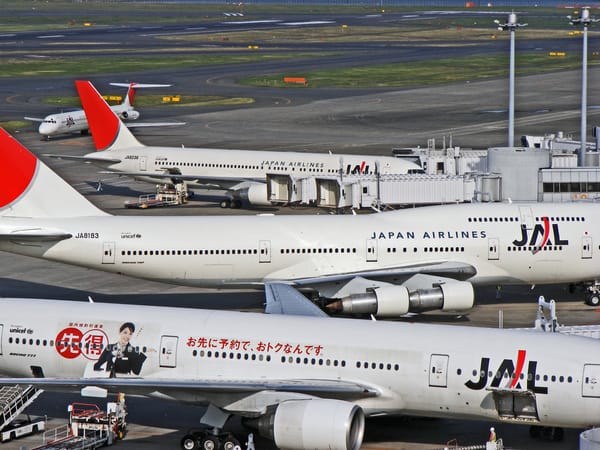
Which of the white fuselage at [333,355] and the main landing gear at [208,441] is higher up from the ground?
the white fuselage at [333,355]

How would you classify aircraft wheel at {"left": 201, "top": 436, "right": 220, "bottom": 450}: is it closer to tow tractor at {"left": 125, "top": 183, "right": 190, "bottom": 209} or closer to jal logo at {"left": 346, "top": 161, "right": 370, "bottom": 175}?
jal logo at {"left": 346, "top": 161, "right": 370, "bottom": 175}

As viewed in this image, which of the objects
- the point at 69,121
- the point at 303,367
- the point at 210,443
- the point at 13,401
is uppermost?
the point at 69,121

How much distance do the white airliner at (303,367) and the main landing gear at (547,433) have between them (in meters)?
0.07

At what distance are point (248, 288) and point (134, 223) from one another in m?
5.33

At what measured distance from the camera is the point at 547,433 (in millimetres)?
34094

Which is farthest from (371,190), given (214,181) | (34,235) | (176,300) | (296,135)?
(296,135)

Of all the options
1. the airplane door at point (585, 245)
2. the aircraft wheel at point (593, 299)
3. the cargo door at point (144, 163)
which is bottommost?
the aircraft wheel at point (593, 299)

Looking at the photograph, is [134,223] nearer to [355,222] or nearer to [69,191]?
[69,191]

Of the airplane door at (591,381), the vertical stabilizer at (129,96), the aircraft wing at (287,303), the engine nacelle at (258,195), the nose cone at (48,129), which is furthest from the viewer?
the vertical stabilizer at (129,96)

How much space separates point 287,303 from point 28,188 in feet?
41.1

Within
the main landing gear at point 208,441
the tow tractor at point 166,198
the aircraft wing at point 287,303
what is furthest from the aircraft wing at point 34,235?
the tow tractor at point 166,198

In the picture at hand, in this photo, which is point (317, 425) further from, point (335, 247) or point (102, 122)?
point (102, 122)

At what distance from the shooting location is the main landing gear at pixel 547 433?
33938mm

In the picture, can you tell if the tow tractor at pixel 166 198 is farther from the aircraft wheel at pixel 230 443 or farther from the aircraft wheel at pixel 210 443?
the aircraft wheel at pixel 230 443
